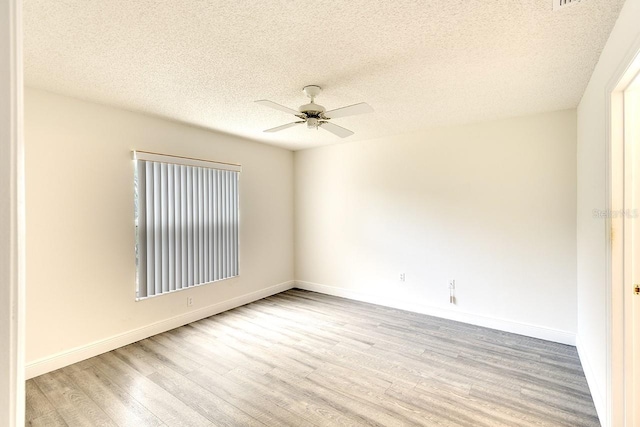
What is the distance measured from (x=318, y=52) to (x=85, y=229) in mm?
2738

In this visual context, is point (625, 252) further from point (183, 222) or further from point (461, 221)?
point (183, 222)

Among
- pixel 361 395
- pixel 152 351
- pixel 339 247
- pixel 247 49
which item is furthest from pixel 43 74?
pixel 339 247

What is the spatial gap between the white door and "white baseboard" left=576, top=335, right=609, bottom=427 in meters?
0.24

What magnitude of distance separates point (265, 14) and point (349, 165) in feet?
10.4

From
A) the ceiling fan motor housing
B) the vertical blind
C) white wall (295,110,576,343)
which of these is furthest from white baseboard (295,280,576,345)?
the ceiling fan motor housing

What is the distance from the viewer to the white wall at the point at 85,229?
256 centimetres

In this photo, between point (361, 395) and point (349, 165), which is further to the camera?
point (349, 165)

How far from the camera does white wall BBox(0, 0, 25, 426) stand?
0.48m

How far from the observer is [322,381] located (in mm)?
2457

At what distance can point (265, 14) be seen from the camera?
63.7 inches

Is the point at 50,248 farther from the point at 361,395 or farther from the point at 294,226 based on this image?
the point at 294,226

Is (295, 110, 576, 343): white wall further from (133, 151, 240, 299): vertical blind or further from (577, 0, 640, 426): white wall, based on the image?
(133, 151, 240, 299): vertical blind

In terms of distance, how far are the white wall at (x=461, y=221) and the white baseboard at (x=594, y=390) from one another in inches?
20.7

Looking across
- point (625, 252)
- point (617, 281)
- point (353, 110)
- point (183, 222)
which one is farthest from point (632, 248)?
point (183, 222)
